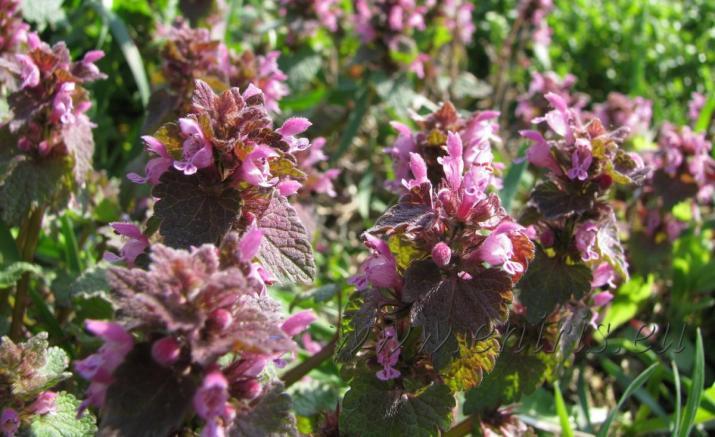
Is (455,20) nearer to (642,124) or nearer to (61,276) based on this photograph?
(642,124)

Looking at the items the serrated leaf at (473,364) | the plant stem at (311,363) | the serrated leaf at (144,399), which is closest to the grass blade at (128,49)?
the plant stem at (311,363)

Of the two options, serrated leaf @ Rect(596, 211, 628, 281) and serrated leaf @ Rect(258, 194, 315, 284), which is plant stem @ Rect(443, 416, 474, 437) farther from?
serrated leaf @ Rect(258, 194, 315, 284)

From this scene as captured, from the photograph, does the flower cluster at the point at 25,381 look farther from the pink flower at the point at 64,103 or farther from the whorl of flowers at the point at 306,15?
the whorl of flowers at the point at 306,15

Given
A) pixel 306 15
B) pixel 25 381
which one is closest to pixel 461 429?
pixel 25 381

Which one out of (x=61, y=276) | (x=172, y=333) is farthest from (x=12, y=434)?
(x=61, y=276)

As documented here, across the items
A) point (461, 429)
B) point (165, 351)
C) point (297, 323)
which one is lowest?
point (461, 429)

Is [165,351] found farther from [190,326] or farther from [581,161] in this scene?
[581,161]
